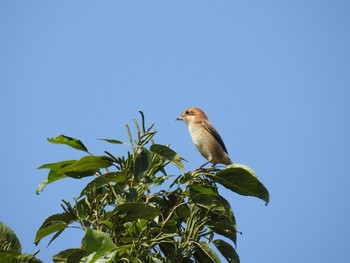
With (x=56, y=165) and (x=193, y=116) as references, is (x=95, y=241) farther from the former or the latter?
(x=193, y=116)

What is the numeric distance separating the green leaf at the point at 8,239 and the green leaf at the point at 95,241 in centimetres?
89

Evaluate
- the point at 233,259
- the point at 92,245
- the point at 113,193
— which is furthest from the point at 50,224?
the point at 233,259

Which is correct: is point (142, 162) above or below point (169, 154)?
below

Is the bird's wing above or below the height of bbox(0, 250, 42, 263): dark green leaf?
above

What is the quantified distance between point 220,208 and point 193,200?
21 cm

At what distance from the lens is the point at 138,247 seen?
3539 mm

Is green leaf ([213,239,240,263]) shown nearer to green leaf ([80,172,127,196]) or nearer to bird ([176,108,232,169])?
green leaf ([80,172,127,196])

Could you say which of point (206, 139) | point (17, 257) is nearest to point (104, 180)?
point (17, 257)

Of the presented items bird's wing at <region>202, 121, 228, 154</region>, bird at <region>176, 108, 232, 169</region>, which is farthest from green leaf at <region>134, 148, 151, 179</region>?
bird's wing at <region>202, 121, 228, 154</region>

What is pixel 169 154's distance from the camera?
4246mm

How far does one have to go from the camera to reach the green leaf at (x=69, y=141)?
420 cm

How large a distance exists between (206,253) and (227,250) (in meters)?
0.46

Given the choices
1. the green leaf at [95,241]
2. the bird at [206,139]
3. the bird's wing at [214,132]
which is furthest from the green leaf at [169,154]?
the bird's wing at [214,132]

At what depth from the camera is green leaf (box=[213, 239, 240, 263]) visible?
14.4ft
